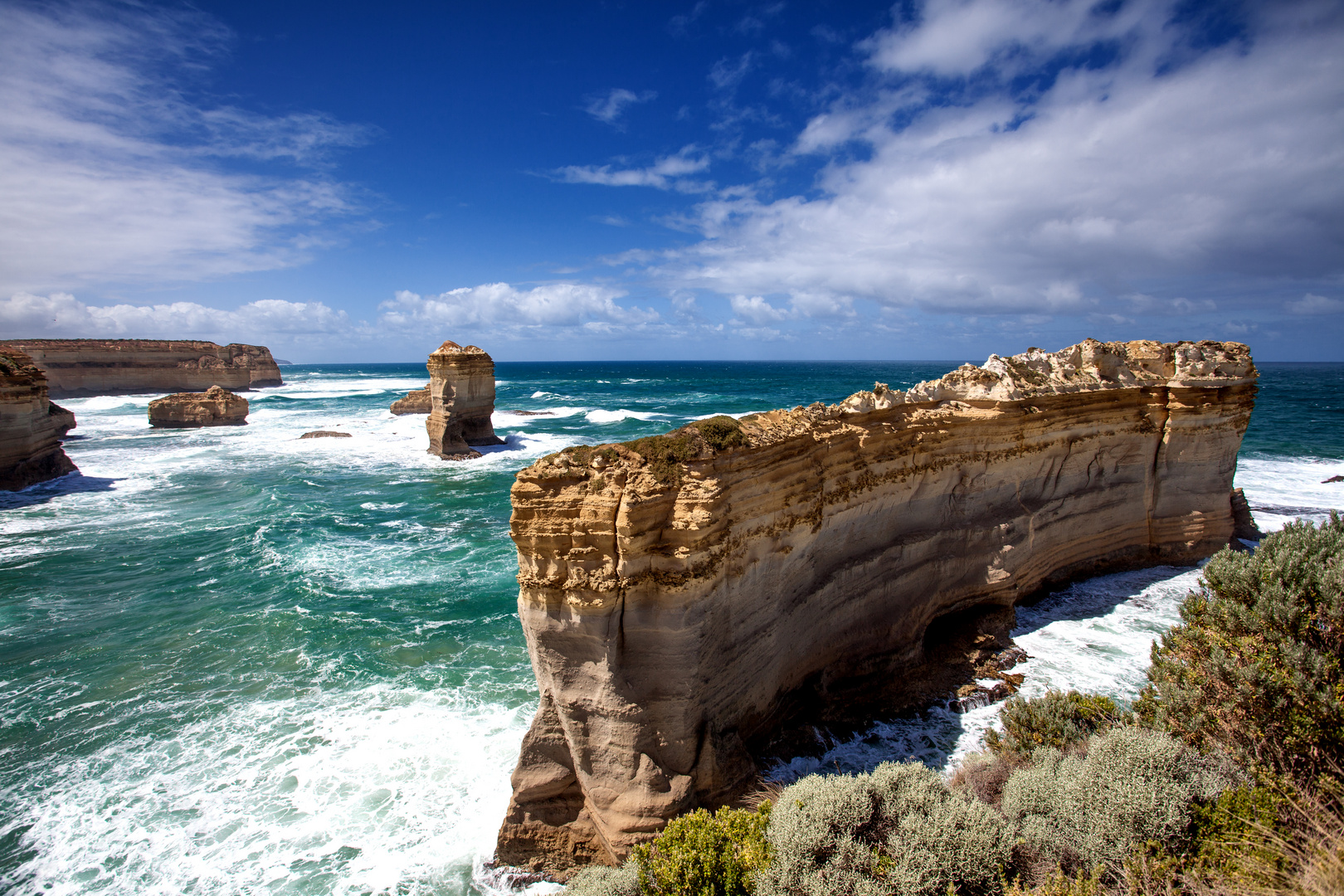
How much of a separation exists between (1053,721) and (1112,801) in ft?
9.05

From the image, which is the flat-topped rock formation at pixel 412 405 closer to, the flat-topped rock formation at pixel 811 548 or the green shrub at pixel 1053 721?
the flat-topped rock formation at pixel 811 548

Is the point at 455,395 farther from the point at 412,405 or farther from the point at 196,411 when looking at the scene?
the point at 196,411

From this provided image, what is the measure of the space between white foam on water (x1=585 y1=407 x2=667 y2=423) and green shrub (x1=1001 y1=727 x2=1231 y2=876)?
4319cm

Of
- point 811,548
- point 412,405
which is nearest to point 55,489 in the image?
point 412,405

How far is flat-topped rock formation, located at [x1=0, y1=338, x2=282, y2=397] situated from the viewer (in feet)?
191

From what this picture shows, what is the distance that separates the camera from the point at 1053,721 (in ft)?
24.2

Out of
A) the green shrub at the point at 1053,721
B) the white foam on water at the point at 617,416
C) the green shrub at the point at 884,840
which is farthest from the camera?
the white foam on water at the point at 617,416

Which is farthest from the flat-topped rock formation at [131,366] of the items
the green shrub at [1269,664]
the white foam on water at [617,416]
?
the green shrub at [1269,664]

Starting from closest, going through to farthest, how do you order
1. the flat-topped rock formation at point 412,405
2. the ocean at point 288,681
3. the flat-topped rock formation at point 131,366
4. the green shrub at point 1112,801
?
1. the green shrub at point 1112,801
2. the ocean at point 288,681
3. the flat-topped rock formation at point 412,405
4. the flat-topped rock formation at point 131,366

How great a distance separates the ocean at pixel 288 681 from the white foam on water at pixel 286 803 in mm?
29

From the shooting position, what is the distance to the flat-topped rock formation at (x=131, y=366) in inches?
2291

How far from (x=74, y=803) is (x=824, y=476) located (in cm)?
1184

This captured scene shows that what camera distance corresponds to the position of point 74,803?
8.12 m

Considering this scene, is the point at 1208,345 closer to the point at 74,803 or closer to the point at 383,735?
the point at 383,735
